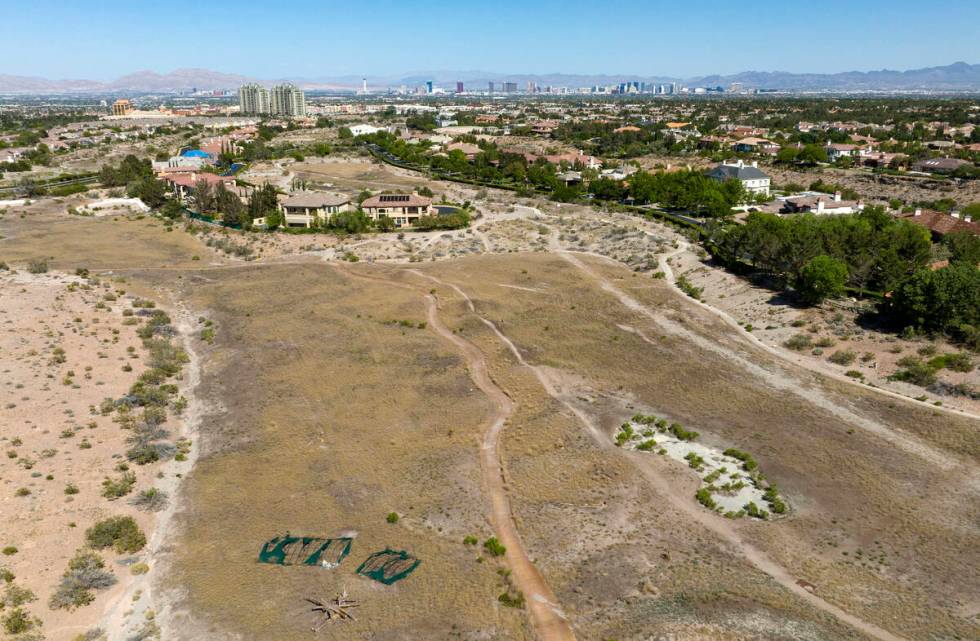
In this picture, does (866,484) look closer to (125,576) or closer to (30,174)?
(125,576)

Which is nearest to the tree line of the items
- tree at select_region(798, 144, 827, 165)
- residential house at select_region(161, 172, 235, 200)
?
tree at select_region(798, 144, 827, 165)

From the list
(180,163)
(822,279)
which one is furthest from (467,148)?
(822,279)

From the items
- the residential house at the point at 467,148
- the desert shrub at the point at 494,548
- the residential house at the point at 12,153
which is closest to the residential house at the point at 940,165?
the residential house at the point at 467,148

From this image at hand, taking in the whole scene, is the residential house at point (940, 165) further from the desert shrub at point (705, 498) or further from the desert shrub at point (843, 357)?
the desert shrub at point (705, 498)

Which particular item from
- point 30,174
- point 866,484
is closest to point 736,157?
point 866,484

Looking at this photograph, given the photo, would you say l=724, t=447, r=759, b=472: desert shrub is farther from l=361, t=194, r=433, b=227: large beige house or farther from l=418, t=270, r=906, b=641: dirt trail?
l=361, t=194, r=433, b=227: large beige house

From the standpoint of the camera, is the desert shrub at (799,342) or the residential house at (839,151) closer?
the desert shrub at (799,342)
